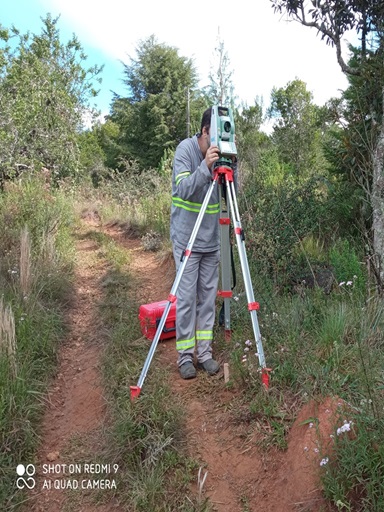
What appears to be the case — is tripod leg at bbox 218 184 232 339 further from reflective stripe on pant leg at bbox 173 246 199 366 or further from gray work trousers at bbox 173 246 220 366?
reflective stripe on pant leg at bbox 173 246 199 366

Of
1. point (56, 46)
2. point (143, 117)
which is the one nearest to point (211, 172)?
point (56, 46)

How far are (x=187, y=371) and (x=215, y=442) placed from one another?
696mm

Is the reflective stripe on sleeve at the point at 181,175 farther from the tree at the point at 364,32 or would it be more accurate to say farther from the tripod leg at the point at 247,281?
the tree at the point at 364,32

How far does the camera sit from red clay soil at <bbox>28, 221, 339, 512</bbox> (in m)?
2.06

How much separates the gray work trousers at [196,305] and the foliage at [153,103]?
66.8ft

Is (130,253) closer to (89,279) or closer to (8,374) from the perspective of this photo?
(89,279)

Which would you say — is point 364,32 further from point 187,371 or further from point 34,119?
point 34,119

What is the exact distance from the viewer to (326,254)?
15.3 ft

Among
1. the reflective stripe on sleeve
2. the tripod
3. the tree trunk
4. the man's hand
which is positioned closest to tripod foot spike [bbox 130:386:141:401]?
the tripod

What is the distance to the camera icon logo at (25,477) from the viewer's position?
2425 mm

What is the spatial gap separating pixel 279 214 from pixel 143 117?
22044 mm

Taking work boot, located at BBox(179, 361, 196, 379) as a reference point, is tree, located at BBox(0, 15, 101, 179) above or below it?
above

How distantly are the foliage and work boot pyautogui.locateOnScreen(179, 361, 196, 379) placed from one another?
68.0 feet

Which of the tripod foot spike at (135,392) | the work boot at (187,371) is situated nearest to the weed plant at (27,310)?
the tripod foot spike at (135,392)
